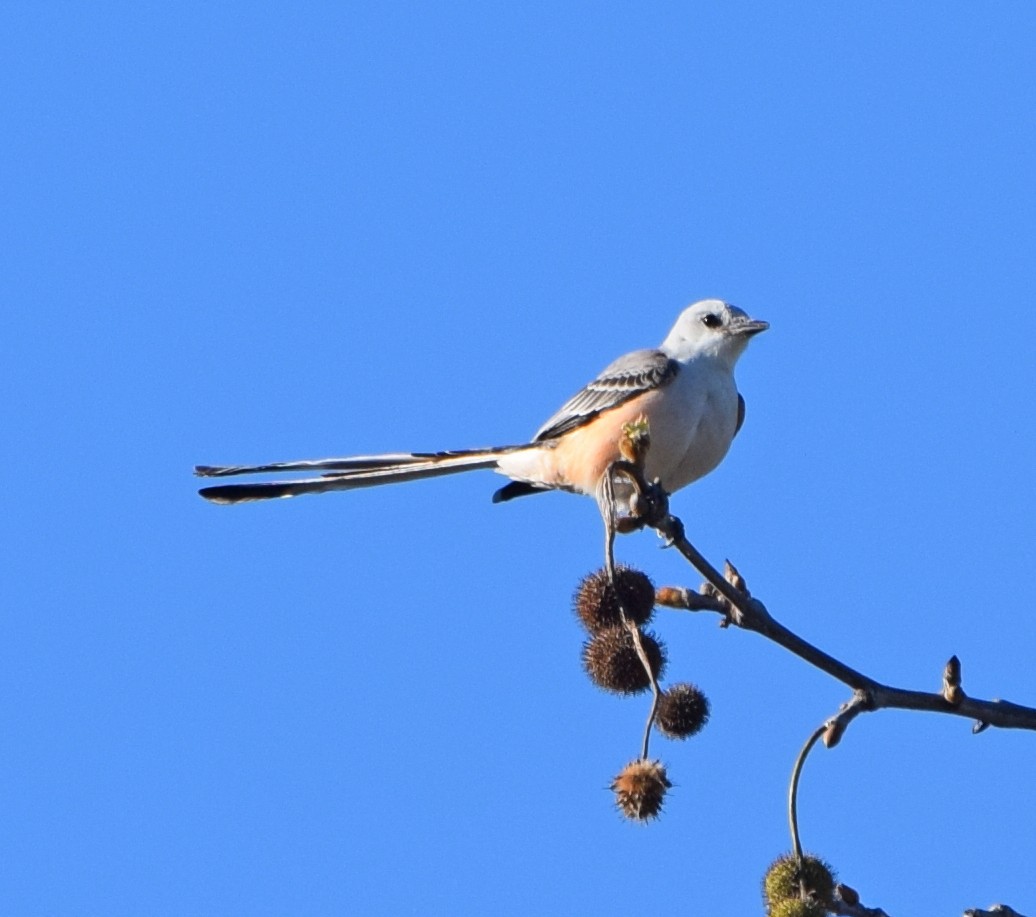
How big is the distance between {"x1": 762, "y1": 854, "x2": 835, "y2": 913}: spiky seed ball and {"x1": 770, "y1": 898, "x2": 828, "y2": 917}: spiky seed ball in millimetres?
34

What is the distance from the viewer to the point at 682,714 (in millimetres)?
4332

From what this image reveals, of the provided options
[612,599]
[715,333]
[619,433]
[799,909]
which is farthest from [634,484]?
[715,333]

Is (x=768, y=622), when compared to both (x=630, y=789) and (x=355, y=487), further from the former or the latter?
(x=355, y=487)

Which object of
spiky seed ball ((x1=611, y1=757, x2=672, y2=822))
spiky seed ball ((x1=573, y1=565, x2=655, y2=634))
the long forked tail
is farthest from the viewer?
the long forked tail

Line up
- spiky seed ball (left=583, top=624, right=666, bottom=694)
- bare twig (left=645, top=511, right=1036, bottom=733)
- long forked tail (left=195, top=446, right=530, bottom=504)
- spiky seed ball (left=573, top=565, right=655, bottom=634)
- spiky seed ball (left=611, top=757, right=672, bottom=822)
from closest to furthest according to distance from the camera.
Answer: bare twig (left=645, top=511, right=1036, bottom=733) < spiky seed ball (left=611, top=757, right=672, bottom=822) < spiky seed ball (left=573, top=565, right=655, bottom=634) < spiky seed ball (left=583, top=624, right=666, bottom=694) < long forked tail (left=195, top=446, right=530, bottom=504)

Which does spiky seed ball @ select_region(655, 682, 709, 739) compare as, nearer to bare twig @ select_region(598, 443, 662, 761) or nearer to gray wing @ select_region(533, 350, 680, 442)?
bare twig @ select_region(598, 443, 662, 761)

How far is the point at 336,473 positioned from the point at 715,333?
2.01 metres

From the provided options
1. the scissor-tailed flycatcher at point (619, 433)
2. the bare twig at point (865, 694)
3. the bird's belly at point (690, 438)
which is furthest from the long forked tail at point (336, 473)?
the bare twig at point (865, 694)

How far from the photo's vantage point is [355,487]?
677 centimetres

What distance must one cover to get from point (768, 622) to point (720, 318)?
3.90 meters

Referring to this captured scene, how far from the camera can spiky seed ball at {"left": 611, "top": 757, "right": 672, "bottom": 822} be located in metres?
3.87

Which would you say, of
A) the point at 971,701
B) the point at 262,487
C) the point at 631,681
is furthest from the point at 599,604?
the point at 262,487

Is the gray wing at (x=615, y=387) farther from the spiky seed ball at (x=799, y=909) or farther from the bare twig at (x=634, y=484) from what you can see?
the spiky seed ball at (x=799, y=909)

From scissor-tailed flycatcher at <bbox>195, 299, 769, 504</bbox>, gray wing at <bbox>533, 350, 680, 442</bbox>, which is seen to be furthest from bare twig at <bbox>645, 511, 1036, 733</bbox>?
gray wing at <bbox>533, 350, 680, 442</bbox>
